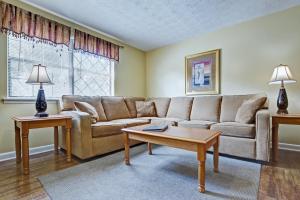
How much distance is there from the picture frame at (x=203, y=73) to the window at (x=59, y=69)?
1765 mm

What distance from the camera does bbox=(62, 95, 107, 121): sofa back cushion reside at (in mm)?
2723

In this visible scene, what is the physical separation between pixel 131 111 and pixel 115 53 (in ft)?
4.40

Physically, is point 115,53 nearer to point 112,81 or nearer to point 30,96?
point 112,81

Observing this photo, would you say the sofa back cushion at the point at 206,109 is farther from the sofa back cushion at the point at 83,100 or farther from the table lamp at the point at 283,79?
the sofa back cushion at the point at 83,100

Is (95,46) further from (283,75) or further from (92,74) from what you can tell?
(283,75)

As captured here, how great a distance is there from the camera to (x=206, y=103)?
126 inches

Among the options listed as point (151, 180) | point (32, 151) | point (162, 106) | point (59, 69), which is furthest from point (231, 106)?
point (32, 151)

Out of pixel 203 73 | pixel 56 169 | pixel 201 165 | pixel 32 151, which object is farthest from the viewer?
pixel 203 73

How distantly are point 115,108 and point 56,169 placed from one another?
5.18 feet

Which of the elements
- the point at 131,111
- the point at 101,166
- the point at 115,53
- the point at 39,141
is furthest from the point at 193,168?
the point at 115,53

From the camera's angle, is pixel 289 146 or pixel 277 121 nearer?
pixel 277 121

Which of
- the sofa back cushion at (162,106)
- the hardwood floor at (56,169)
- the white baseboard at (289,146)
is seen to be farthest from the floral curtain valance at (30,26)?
the white baseboard at (289,146)

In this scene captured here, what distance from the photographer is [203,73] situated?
362 centimetres

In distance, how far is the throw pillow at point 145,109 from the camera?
366 cm
